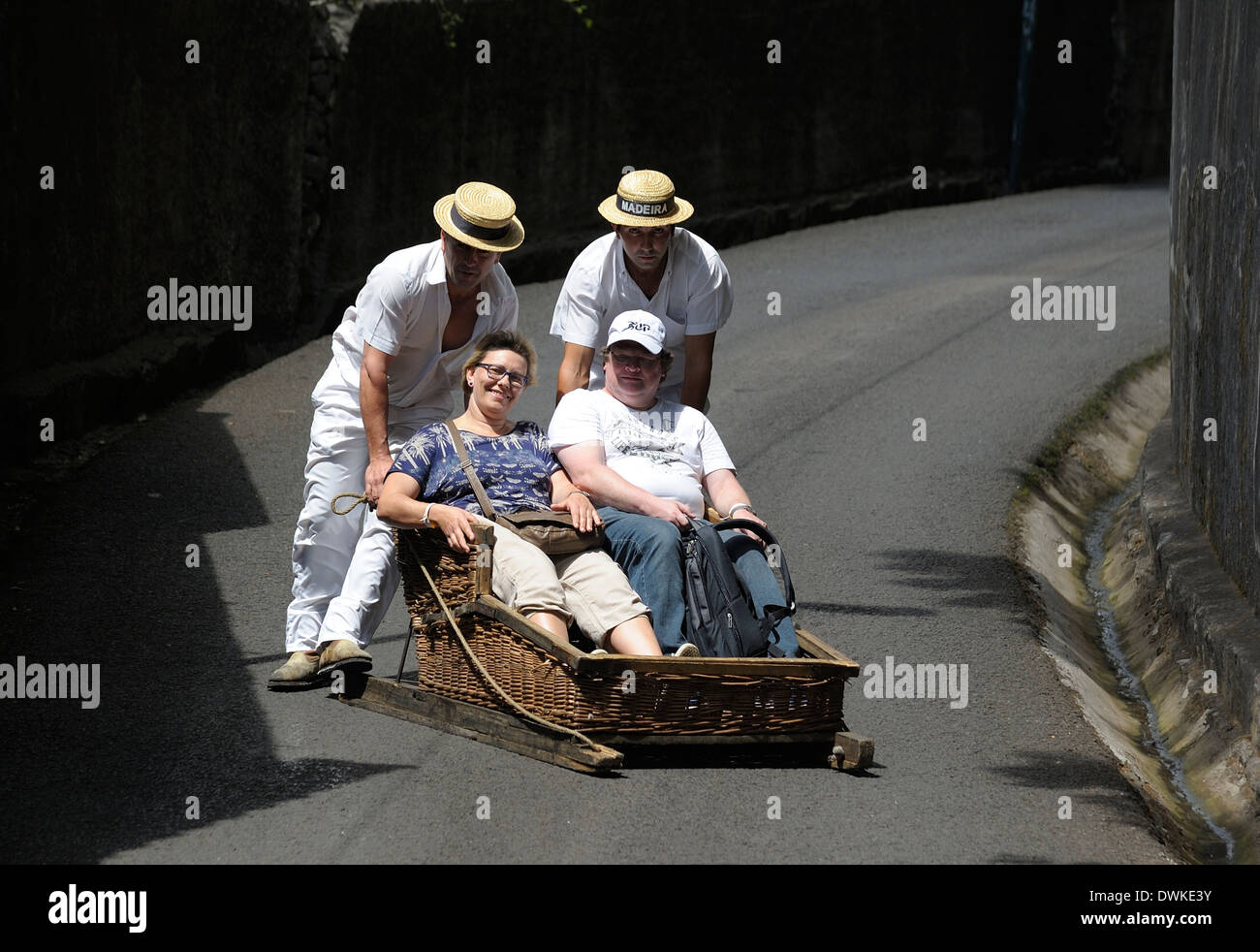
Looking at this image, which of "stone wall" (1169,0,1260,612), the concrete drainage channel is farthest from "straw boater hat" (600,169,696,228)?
the concrete drainage channel

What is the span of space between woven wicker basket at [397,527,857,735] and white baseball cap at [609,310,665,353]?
111cm

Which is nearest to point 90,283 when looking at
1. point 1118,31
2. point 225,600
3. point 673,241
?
point 225,600

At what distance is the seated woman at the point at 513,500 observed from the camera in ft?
20.1

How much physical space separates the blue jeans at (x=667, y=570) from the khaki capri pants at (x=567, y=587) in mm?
65

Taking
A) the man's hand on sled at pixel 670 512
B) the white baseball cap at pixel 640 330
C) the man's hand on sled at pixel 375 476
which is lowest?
the man's hand on sled at pixel 670 512

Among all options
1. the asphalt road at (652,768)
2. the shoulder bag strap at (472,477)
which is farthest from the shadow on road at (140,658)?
the shoulder bag strap at (472,477)

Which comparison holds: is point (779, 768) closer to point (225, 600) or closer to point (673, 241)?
point (673, 241)

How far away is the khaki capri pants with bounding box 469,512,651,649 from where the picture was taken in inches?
241

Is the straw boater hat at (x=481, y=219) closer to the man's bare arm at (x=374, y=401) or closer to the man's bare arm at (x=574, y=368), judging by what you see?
the man's bare arm at (x=374, y=401)

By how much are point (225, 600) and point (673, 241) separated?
2789 mm

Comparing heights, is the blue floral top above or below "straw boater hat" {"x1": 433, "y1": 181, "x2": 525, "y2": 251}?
below

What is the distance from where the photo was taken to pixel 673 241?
7.26m

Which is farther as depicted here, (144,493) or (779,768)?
(144,493)

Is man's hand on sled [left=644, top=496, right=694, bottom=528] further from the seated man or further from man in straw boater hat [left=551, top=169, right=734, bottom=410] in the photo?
man in straw boater hat [left=551, top=169, right=734, bottom=410]
